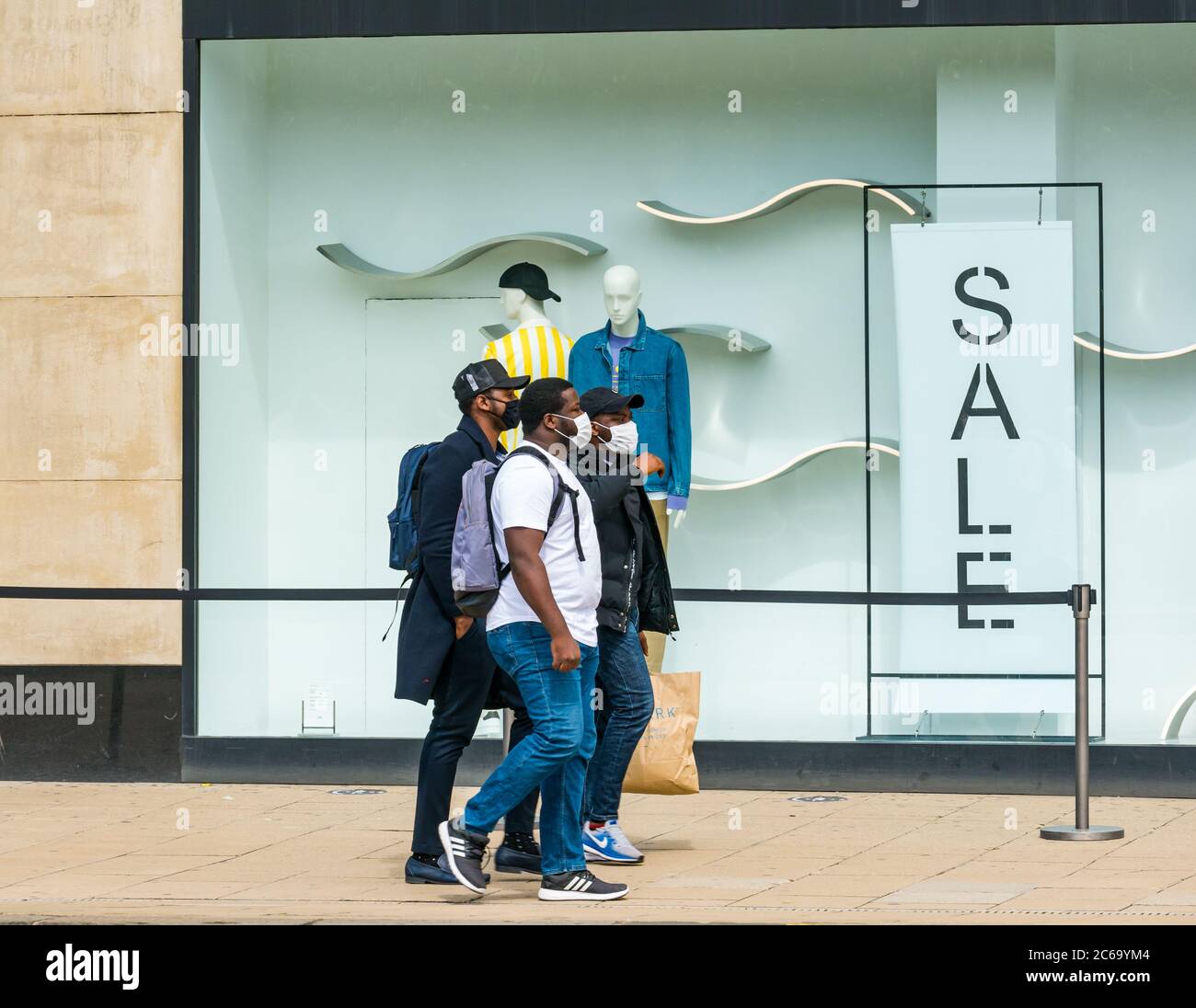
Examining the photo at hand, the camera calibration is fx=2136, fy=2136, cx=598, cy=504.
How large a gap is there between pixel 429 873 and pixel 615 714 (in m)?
0.95

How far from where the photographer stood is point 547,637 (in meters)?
7.31

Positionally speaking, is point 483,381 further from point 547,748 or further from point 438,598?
point 547,748

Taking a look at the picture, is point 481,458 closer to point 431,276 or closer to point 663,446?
point 663,446

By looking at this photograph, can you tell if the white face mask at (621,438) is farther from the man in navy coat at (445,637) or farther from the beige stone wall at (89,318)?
the beige stone wall at (89,318)

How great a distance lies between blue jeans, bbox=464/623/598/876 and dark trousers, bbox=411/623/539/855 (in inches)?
12.8

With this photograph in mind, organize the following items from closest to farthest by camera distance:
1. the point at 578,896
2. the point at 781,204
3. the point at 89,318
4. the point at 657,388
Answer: the point at 578,896, the point at 657,388, the point at 89,318, the point at 781,204

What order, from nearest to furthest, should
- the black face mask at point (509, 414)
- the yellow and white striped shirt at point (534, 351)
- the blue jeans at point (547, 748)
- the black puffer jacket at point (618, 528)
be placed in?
the blue jeans at point (547, 748) → the black face mask at point (509, 414) → the black puffer jacket at point (618, 528) → the yellow and white striped shirt at point (534, 351)

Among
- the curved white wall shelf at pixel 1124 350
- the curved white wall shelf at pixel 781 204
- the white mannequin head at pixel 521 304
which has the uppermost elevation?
the curved white wall shelf at pixel 781 204

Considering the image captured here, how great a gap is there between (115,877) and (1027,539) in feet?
15.3

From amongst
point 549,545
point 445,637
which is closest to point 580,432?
point 549,545

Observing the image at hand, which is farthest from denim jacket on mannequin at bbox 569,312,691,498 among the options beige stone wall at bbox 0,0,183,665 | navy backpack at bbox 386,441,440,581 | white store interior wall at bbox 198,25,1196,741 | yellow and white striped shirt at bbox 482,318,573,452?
navy backpack at bbox 386,441,440,581

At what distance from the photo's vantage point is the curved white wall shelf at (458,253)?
1078cm

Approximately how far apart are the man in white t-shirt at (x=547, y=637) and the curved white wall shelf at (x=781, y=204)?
3.36 metres

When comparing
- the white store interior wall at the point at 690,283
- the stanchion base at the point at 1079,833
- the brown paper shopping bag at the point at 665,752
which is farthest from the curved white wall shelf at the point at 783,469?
the stanchion base at the point at 1079,833
